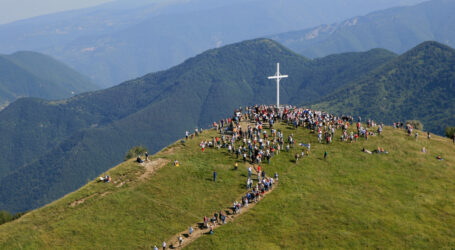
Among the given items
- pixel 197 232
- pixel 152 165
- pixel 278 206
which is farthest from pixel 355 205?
pixel 152 165

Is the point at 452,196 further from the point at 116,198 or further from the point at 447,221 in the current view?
the point at 116,198

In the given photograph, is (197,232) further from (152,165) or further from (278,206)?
(152,165)

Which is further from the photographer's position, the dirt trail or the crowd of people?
the crowd of people

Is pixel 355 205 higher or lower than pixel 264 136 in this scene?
lower

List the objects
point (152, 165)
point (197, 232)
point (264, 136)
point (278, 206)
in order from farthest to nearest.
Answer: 1. point (264, 136)
2. point (152, 165)
3. point (278, 206)
4. point (197, 232)

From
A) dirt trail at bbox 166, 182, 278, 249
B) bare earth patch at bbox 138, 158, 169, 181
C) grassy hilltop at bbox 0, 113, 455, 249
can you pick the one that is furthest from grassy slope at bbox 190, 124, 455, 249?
bare earth patch at bbox 138, 158, 169, 181

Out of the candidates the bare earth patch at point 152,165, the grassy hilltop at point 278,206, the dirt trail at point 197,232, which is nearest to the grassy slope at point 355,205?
the grassy hilltop at point 278,206

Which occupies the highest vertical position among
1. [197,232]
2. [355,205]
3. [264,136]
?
[264,136]

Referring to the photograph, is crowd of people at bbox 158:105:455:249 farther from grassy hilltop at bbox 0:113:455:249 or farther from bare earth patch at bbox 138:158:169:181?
bare earth patch at bbox 138:158:169:181

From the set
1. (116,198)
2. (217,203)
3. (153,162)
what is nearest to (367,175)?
(217,203)
